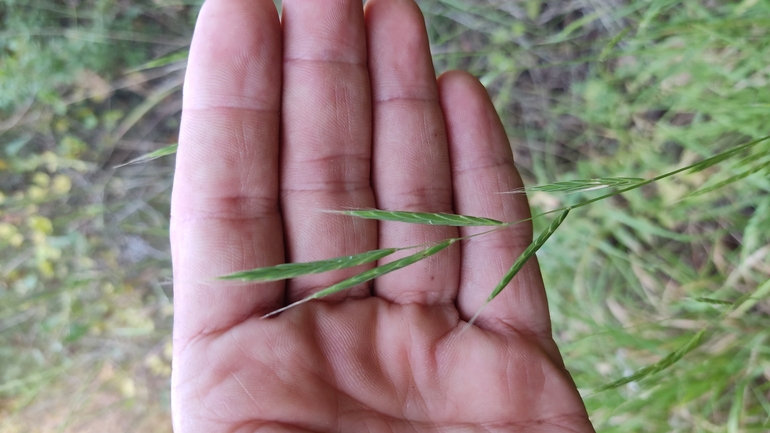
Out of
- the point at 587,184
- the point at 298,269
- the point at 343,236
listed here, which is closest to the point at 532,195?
the point at 343,236

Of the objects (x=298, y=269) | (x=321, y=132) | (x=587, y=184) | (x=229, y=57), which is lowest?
(x=298, y=269)

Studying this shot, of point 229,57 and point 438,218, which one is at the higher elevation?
point 229,57

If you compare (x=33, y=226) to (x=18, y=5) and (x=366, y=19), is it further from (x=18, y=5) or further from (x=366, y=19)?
(x=366, y=19)

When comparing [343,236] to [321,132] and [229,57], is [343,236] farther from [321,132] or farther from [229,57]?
[229,57]

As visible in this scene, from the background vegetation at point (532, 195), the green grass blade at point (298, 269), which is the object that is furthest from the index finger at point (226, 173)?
the background vegetation at point (532, 195)

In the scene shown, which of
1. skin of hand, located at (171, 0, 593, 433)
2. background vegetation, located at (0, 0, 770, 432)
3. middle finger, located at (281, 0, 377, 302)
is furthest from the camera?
background vegetation, located at (0, 0, 770, 432)

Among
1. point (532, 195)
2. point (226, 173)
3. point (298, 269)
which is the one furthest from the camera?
point (532, 195)

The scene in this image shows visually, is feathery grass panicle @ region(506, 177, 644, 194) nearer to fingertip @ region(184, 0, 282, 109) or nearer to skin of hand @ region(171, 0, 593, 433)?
skin of hand @ region(171, 0, 593, 433)

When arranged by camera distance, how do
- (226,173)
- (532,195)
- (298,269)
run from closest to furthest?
(298,269), (226,173), (532,195)

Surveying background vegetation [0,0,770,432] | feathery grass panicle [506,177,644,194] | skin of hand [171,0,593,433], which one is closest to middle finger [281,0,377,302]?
skin of hand [171,0,593,433]
